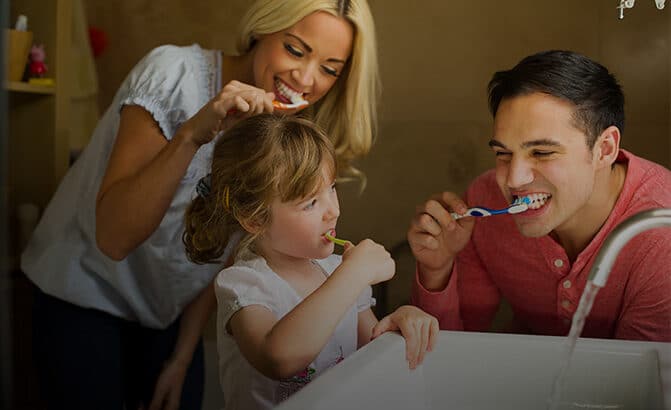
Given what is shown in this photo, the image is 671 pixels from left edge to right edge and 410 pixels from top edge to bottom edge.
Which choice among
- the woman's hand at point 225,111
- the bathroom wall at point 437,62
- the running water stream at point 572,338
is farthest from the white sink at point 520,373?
the woman's hand at point 225,111

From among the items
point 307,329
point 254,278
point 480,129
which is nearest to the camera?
point 307,329

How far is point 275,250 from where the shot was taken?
0.97 metres

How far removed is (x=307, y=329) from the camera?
84cm

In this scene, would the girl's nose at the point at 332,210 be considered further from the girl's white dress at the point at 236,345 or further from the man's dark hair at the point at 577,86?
the man's dark hair at the point at 577,86

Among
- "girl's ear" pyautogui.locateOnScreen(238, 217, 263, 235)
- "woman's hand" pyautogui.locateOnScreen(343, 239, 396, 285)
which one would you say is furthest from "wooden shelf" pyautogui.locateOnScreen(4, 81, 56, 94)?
"woman's hand" pyautogui.locateOnScreen(343, 239, 396, 285)

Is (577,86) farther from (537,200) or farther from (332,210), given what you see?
(332,210)

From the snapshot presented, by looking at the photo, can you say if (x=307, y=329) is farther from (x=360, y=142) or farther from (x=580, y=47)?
(x=580, y=47)

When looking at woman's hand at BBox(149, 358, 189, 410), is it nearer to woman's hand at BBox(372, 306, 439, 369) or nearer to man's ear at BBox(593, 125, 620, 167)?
woman's hand at BBox(372, 306, 439, 369)

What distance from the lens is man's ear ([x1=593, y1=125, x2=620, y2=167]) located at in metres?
1.00

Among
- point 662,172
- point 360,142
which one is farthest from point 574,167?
point 360,142

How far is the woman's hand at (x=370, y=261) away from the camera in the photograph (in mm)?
A: 902

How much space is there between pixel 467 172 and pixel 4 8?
24.4 inches

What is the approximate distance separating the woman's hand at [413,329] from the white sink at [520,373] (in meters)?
0.01

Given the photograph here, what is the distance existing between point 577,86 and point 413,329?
37cm
